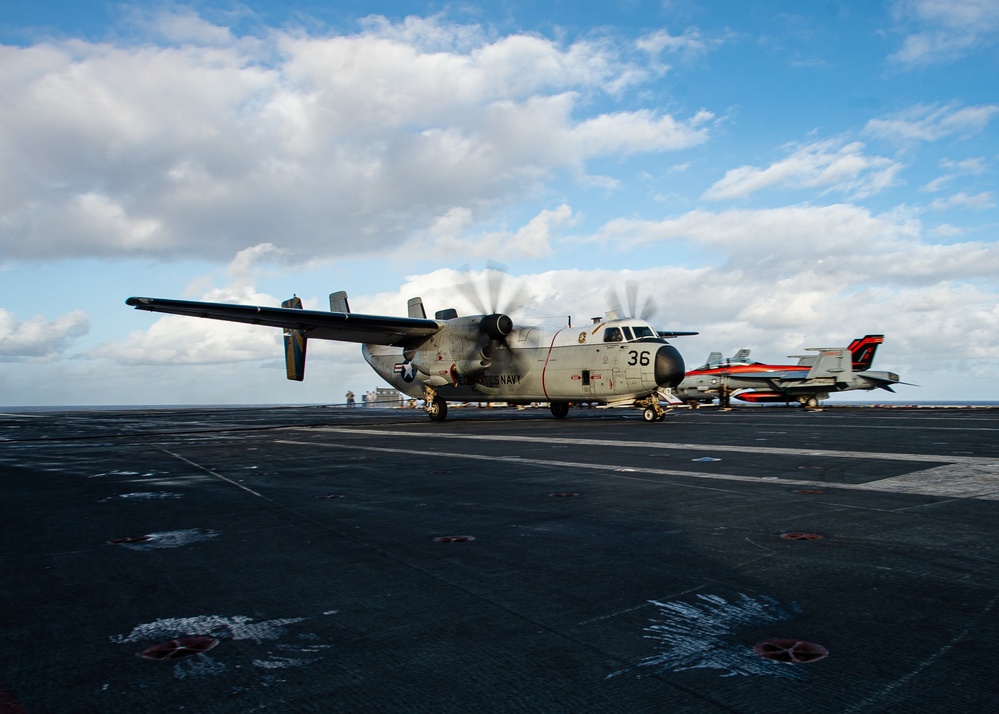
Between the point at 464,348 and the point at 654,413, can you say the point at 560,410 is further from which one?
the point at 654,413

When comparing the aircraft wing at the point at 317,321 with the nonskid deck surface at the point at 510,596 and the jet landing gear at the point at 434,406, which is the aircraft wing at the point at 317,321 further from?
the nonskid deck surface at the point at 510,596

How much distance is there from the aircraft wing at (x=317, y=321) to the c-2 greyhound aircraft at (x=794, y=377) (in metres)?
17.2

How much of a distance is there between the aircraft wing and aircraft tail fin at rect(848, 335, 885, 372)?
28599 millimetres

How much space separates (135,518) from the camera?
6324 mm

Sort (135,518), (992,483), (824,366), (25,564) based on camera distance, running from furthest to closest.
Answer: (824,366), (992,483), (135,518), (25,564)

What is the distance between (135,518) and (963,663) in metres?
6.55

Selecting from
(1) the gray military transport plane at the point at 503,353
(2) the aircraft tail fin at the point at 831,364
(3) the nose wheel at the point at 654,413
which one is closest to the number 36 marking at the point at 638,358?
(1) the gray military transport plane at the point at 503,353

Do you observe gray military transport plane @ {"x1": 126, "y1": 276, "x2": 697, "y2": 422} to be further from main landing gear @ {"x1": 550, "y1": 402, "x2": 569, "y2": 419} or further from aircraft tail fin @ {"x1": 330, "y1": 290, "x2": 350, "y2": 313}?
aircraft tail fin @ {"x1": 330, "y1": 290, "x2": 350, "y2": 313}

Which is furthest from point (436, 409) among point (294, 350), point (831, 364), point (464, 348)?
point (831, 364)

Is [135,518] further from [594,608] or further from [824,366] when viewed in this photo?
[824,366]

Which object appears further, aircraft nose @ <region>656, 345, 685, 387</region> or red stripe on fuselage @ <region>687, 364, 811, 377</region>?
red stripe on fuselage @ <region>687, 364, 811, 377</region>

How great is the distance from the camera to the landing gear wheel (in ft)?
89.5

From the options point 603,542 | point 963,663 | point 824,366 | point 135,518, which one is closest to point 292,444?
point 135,518

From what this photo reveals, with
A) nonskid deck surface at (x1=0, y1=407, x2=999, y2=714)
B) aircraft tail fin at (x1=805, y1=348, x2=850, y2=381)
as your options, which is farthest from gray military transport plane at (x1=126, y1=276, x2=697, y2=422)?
aircraft tail fin at (x1=805, y1=348, x2=850, y2=381)
